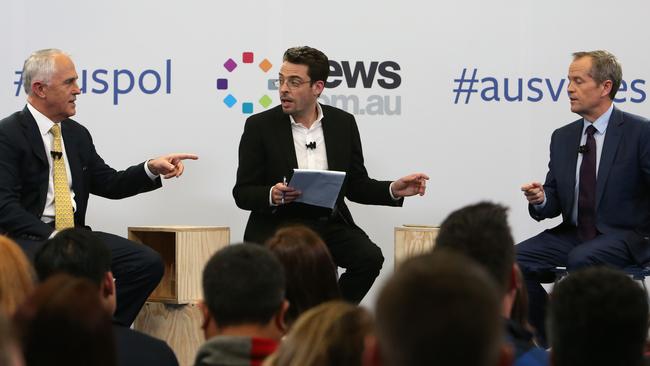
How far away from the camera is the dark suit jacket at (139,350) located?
230cm

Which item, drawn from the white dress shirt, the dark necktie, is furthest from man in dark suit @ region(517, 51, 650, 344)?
the white dress shirt

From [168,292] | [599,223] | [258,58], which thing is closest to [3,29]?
[258,58]

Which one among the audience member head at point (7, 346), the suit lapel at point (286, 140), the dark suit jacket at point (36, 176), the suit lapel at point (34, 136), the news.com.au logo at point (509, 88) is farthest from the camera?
the news.com.au logo at point (509, 88)

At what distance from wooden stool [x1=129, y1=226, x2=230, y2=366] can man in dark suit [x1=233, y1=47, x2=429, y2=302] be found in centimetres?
27

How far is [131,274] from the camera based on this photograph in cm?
421

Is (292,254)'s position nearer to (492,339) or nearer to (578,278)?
(578,278)

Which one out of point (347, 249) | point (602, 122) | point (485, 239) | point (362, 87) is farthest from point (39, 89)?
point (485, 239)

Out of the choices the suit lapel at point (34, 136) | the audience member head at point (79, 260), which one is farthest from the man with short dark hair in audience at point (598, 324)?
the suit lapel at point (34, 136)

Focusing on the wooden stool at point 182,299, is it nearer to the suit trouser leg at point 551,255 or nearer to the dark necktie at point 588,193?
the suit trouser leg at point 551,255

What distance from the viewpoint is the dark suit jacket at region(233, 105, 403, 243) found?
4.59 metres

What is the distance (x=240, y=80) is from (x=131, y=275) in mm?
1527

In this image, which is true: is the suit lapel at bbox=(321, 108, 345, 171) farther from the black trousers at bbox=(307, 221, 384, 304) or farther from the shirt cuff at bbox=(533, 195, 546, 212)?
the shirt cuff at bbox=(533, 195, 546, 212)

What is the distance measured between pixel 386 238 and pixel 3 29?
2.43m

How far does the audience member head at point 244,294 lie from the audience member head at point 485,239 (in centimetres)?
39
